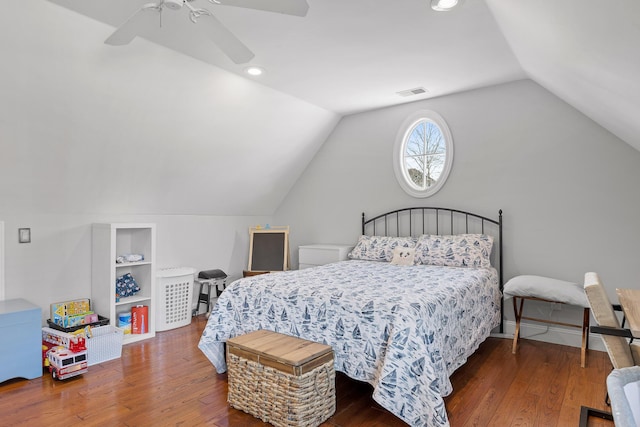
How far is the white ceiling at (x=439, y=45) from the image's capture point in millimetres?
1839

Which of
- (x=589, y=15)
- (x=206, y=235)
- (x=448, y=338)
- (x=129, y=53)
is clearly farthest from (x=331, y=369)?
(x=206, y=235)

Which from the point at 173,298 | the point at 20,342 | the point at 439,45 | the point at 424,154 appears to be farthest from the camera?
the point at 424,154

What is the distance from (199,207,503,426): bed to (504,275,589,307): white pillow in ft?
0.71

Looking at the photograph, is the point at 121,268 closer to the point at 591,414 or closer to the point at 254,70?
the point at 254,70

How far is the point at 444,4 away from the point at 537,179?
6.99 feet

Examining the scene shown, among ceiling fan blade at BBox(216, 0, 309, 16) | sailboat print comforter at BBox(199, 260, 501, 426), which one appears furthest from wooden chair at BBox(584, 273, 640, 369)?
ceiling fan blade at BBox(216, 0, 309, 16)

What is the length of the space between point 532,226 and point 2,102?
4429 mm

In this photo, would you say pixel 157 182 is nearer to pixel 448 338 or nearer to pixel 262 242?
pixel 262 242

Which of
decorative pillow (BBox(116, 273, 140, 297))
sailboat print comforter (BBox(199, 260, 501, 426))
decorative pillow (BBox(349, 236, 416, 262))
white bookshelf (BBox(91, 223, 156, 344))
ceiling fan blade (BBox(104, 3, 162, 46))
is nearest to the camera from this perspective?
ceiling fan blade (BBox(104, 3, 162, 46))

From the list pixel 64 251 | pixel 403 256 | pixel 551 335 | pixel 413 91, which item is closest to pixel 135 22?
pixel 64 251

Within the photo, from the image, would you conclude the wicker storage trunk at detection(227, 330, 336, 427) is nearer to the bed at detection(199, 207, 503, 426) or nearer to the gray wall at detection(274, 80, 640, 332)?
the bed at detection(199, 207, 503, 426)

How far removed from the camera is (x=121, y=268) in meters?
4.06

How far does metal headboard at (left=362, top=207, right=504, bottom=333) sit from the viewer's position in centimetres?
398

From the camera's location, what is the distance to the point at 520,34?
2547mm
